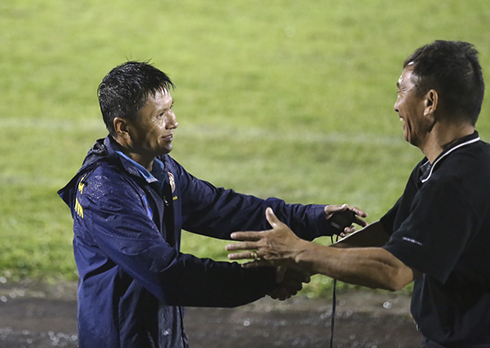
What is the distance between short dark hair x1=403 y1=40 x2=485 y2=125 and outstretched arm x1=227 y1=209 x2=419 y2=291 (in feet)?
2.01

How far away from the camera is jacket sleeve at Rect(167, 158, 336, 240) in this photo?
3.95 metres

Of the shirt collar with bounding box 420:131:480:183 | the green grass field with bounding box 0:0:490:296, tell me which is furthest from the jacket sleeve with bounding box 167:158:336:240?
the green grass field with bounding box 0:0:490:296

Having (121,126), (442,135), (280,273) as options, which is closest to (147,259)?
Result: (280,273)

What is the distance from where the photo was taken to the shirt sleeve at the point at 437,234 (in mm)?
2900

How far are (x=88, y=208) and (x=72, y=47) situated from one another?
626 inches

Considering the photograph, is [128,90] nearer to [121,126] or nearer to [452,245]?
[121,126]

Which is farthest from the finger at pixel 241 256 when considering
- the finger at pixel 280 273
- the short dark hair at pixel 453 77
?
the short dark hair at pixel 453 77

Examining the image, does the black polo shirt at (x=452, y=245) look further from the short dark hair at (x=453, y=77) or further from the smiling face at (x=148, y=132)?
the smiling face at (x=148, y=132)

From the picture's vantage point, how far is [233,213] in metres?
4.06

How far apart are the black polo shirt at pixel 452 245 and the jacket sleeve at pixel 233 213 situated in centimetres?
79

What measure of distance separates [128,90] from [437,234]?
1370mm

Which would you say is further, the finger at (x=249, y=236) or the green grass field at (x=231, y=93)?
the green grass field at (x=231, y=93)

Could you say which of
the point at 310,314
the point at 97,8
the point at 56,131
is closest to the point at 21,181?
the point at 56,131

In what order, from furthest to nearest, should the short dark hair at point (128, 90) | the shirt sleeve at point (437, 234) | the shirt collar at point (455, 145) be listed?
the short dark hair at point (128, 90)
the shirt collar at point (455, 145)
the shirt sleeve at point (437, 234)
